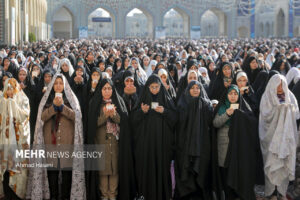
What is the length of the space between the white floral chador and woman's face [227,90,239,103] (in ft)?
6.20

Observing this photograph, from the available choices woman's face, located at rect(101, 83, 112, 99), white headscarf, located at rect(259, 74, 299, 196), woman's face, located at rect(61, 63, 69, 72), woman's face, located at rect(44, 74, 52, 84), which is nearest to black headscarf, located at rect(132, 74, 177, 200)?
woman's face, located at rect(101, 83, 112, 99)

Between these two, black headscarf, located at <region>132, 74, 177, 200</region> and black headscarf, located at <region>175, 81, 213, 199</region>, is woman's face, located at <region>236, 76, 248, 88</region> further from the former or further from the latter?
black headscarf, located at <region>132, 74, 177, 200</region>

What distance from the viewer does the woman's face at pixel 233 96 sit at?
419 cm

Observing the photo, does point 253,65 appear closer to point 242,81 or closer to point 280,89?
point 242,81

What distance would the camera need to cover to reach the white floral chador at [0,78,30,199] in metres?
4.23

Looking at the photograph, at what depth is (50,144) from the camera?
4234 mm

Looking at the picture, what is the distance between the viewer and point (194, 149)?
411 cm

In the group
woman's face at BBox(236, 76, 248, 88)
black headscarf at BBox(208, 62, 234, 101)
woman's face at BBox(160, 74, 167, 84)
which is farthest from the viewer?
black headscarf at BBox(208, 62, 234, 101)

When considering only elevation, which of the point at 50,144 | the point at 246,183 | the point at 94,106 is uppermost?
the point at 94,106

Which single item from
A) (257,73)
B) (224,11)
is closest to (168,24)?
(224,11)

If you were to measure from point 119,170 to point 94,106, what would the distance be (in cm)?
63

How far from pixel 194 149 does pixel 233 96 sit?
23.5 inches

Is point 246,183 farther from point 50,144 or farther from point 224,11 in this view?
point 224,11

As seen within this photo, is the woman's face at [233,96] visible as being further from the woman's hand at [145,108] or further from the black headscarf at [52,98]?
the black headscarf at [52,98]
